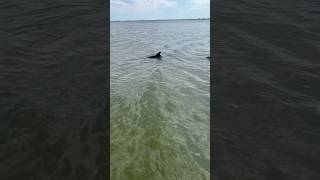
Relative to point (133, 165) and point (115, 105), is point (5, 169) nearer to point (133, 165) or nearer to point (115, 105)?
point (133, 165)

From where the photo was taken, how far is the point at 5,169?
508cm

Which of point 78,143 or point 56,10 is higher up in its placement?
point 56,10

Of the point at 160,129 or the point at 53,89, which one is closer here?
the point at 160,129

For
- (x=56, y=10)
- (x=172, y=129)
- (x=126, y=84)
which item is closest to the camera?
(x=172, y=129)

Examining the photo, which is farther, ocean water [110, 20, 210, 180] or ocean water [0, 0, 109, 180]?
ocean water [110, 20, 210, 180]

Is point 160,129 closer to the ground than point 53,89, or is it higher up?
closer to the ground

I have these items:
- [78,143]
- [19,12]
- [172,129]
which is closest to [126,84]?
[19,12]

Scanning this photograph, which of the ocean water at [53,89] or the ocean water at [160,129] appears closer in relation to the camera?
the ocean water at [53,89]
